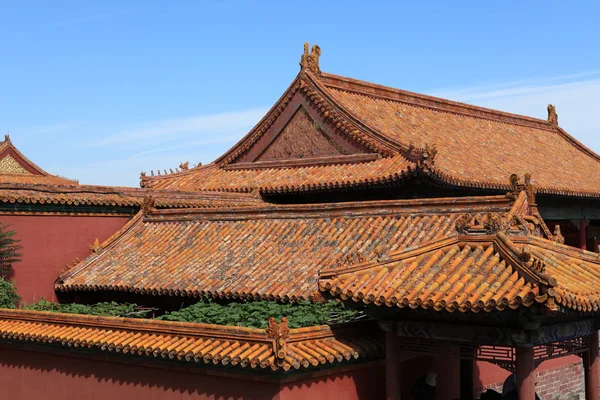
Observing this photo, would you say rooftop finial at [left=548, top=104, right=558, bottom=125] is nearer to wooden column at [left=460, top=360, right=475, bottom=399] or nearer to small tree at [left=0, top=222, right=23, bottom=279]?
wooden column at [left=460, top=360, right=475, bottom=399]

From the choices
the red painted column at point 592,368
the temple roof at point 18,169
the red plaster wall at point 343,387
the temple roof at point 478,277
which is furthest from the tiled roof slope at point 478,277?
the temple roof at point 18,169

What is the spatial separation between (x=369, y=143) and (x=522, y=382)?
11.1 metres

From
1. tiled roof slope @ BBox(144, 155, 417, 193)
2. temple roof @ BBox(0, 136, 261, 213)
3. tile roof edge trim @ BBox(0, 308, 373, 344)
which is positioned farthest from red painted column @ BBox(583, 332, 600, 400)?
temple roof @ BBox(0, 136, 261, 213)

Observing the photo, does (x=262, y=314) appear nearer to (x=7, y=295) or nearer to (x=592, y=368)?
(x=592, y=368)

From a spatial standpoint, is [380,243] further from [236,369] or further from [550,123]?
[550,123]

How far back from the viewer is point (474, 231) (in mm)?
10219

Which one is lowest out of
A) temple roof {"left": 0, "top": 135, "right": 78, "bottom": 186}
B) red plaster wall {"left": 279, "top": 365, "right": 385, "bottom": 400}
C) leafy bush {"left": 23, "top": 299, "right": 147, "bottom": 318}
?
red plaster wall {"left": 279, "top": 365, "right": 385, "bottom": 400}

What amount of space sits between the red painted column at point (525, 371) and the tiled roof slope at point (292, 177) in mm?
8362

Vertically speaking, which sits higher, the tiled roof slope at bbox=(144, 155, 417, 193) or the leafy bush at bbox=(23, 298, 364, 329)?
the tiled roof slope at bbox=(144, 155, 417, 193)

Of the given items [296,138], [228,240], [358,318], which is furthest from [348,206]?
[296,138]

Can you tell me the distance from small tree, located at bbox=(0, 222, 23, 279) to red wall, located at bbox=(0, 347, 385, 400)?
2.82 meters

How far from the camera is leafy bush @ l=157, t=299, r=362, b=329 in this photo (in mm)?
11438

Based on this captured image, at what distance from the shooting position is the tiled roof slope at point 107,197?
16.3 metres

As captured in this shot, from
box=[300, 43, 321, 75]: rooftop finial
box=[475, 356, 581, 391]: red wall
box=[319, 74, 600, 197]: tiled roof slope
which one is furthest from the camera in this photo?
box=[300, 43, 321, 75]: rooftop finial
